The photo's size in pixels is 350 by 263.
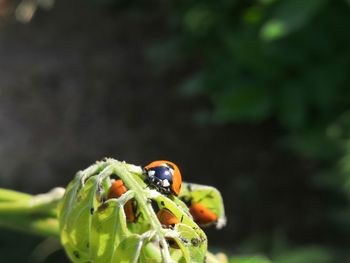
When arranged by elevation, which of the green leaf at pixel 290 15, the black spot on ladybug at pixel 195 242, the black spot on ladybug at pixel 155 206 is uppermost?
the green leaf at pixel 290 15

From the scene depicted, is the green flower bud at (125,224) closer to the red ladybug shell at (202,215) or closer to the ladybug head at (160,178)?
the ladybug head at (160,178)

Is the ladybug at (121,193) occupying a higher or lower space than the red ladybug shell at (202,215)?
lower

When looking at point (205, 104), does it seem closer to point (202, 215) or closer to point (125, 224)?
point (202, 215)

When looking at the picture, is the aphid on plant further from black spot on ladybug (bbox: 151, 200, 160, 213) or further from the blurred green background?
the blurred green background

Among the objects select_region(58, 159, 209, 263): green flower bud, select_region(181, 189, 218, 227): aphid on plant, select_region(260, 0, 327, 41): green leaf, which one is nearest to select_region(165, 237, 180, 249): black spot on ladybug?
Result: select_region(58, 159, 209, 263): green flower bud

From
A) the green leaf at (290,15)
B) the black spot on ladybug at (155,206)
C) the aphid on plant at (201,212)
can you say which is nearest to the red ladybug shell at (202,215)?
the aphid on plant at (201,212)

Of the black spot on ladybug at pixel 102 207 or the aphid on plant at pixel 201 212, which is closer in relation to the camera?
the black spot on ladybug at pixel 102 207
